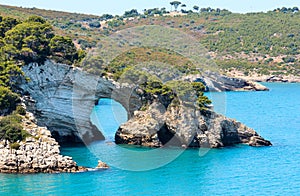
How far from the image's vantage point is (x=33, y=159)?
52.0 m

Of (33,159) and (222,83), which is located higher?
(222,83)

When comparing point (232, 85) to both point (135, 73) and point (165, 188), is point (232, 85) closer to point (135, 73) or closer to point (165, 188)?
point (135, 73)

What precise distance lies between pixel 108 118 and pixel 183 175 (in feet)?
115

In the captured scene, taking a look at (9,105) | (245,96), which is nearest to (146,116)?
(9,105)

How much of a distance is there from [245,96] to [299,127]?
54.0 metres

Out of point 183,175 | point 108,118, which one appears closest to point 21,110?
point 183,175

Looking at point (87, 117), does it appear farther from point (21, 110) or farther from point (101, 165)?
point (101, 165)

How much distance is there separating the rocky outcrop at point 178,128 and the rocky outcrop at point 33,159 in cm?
1330

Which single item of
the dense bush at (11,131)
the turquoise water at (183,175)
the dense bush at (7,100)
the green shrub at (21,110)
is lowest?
the turquoise water at (183,175)

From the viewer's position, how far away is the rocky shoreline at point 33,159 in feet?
170

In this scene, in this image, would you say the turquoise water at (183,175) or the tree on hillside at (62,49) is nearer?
the turquoise water at (183,175)

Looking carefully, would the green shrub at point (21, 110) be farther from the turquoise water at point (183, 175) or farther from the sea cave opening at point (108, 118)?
the sea cave opening at point (108, 118)

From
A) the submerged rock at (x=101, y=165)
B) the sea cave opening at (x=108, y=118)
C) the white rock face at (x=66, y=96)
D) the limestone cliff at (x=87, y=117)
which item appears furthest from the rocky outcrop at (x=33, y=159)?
the sea cave opening at (x=108, y=118)

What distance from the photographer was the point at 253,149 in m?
65.6
